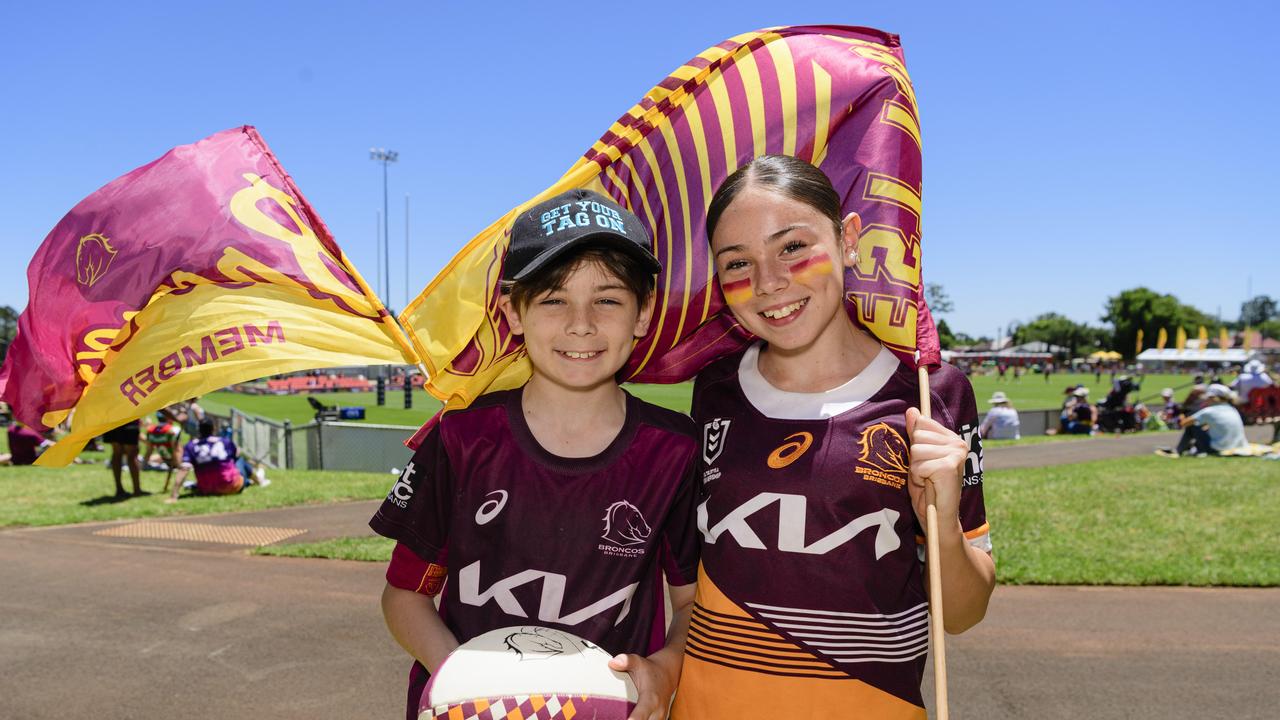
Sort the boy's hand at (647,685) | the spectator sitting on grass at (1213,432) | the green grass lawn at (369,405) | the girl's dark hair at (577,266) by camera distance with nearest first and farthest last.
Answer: the boy's hand at (647,685) → the girl's dark hair at (577,266) → the spectator sitting on grass at (1213,432) → the green grass lawn at (369,405)

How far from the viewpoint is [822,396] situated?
2141 millimetres

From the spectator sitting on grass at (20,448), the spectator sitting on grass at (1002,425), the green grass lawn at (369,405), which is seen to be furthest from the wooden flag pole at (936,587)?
the green grass lawn at (369,405)

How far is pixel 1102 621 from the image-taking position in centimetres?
586

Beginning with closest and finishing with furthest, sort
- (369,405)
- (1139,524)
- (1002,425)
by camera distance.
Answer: (1139,524)
(1002,425)
(369,405)

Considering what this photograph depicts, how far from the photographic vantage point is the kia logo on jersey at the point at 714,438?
2.18 m

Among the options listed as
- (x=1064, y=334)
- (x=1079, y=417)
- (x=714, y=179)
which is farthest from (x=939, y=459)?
(x=1064, y=334)

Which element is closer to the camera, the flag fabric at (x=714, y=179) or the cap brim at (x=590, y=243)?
the cap brim at (x=590, y=243)

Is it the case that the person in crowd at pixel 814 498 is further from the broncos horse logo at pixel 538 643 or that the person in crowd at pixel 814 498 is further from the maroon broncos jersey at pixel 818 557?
the broncos horse logo at pixel 538 643

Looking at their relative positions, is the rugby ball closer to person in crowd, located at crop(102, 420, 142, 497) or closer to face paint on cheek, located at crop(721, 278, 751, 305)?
face paint on cheek, located at crop(721, 278, 751, 305)

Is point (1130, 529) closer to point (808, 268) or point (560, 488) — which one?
point (808, 268)

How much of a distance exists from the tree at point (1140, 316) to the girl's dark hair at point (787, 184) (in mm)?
109346

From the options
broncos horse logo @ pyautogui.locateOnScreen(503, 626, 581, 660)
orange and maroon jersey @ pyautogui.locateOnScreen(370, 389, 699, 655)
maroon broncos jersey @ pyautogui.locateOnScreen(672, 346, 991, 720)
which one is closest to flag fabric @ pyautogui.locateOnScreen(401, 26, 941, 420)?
orange and maroon jersey @ pyautogui.locateOnScreen(370, 389, 699, 655)

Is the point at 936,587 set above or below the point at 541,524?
below

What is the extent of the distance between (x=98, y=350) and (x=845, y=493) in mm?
2370
